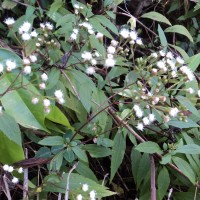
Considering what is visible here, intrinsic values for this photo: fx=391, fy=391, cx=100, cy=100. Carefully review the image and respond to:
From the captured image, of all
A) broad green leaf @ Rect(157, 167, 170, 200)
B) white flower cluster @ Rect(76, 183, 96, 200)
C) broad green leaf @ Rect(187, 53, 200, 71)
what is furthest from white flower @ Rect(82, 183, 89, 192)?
broad green leaf @ Rect(187, 53, 200, 71)

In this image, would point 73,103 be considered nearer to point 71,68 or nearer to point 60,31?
point 71,68

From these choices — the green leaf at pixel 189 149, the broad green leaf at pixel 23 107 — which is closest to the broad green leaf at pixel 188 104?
the green leaf at pixel 189 149

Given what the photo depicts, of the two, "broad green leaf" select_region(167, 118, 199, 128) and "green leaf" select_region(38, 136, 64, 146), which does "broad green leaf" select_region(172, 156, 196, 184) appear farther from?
"green leaf" select_region(38, 136, 64, 146)

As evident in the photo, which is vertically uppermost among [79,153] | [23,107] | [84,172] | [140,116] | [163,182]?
[23,107]

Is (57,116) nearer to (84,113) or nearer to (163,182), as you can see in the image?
(84,113)

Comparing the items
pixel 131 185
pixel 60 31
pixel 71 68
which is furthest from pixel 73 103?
pixel 131 185

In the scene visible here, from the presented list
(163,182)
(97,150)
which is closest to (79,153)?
(97,150)
